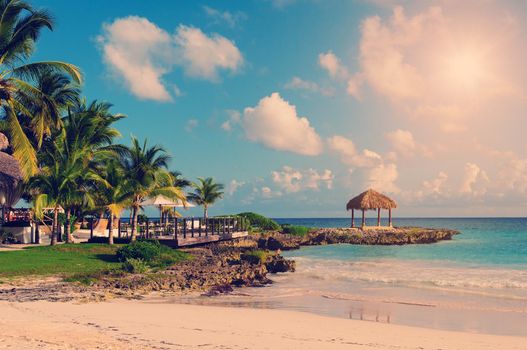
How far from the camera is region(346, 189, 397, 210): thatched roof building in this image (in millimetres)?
55812

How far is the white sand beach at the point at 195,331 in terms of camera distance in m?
8.39

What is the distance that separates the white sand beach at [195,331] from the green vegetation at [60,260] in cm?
539

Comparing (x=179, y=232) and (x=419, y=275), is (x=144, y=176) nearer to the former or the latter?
(x=179, y=232)

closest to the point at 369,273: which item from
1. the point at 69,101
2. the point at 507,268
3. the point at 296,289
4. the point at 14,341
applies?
the point at 296,289

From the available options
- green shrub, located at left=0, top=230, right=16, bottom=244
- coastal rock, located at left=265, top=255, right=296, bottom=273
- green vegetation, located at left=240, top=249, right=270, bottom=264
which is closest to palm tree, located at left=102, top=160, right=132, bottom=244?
green shrub, located at left=0, top=230, right=16, bottom=244

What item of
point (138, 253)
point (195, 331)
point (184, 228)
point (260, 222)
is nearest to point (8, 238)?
point (184, 228)

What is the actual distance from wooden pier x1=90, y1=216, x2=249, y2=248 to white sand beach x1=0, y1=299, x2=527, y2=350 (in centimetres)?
1687

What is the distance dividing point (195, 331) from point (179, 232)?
25.3 m

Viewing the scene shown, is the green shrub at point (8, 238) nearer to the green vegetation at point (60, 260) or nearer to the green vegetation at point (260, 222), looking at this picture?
the green vegetation at point (60, 260)

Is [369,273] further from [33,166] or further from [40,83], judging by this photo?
[40,83]

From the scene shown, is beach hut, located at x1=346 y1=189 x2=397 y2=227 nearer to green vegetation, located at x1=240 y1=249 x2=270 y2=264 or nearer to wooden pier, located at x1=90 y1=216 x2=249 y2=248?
wooden pier, located at x1=90 y1=216 x2=249 y2=248

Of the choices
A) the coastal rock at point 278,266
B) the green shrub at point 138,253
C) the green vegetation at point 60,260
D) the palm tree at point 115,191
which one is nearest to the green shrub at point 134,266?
the green vegetation at point 60,260

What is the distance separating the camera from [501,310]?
46.3ft

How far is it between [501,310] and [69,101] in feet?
104
